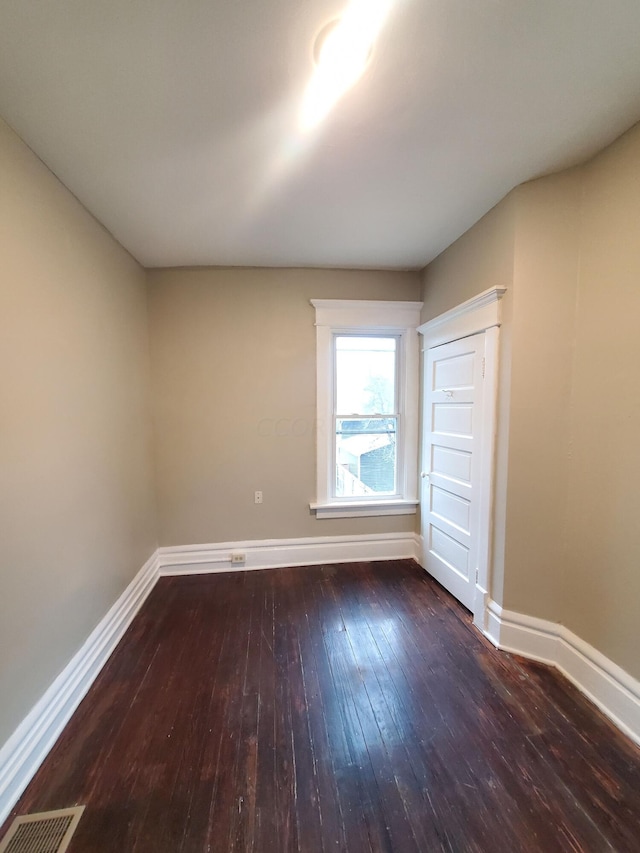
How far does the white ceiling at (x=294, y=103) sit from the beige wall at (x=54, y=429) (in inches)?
11.6

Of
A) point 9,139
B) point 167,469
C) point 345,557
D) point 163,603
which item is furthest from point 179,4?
point 345,557

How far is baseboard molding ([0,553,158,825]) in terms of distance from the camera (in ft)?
3.76

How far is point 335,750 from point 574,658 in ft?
4.11

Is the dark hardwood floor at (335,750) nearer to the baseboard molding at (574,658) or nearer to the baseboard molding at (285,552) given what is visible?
the baseboard molding at (574,658)

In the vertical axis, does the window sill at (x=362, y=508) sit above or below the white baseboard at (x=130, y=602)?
above

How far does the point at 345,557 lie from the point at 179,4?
3083 millimetres

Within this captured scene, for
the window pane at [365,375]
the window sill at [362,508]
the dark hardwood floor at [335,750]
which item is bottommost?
the dark hardwood floor at [335,750]

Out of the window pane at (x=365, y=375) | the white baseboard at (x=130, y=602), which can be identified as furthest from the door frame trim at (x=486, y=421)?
the white baseboard at (x=130, y=602)

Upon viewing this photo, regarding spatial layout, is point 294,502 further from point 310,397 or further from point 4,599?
point 4,599

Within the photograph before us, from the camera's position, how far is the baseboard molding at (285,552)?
2.70 m

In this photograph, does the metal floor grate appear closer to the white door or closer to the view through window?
the white door

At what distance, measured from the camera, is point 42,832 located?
1052mm

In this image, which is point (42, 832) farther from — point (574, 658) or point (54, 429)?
point (574, 658)

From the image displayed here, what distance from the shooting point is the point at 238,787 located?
118 cm
